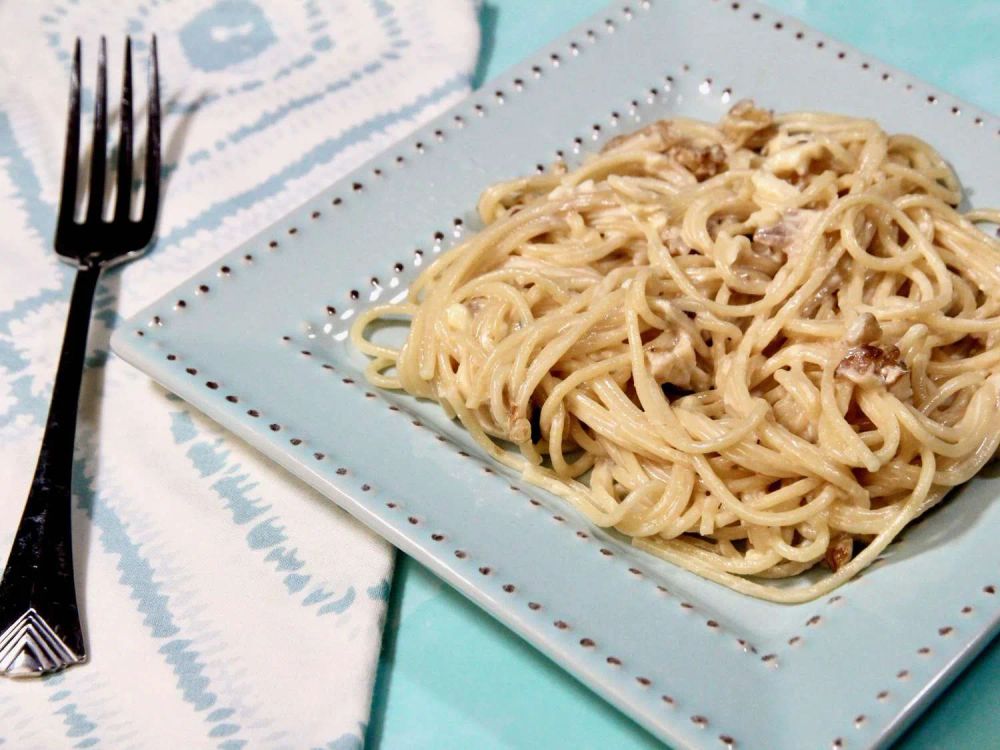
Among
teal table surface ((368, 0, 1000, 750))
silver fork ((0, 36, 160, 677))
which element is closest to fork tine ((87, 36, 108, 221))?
silver fork ((0, 36, 160, 677))

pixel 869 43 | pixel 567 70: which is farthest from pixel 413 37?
pixel 869 43

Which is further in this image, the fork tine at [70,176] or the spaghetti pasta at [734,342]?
the fork tine at [70,176]

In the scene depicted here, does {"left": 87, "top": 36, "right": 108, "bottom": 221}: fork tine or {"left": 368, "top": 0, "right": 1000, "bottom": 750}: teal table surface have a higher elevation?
{"left": 87, "top": 36, "right": 108, "bottom": 221}: fork tine

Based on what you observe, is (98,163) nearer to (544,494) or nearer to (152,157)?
(152,157)

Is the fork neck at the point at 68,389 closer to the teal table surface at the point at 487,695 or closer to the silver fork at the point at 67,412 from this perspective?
the silver fork at the point at 67,412

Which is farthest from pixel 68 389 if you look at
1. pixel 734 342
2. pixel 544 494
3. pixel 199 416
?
pixel 734 342

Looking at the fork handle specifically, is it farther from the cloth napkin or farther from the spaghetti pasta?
the spaghetti pasta

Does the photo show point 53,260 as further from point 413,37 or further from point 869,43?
point 869,43

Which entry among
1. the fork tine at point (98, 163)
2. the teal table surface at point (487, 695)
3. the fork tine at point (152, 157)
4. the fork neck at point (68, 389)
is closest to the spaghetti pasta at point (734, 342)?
the teal table surface at point (487, 695)

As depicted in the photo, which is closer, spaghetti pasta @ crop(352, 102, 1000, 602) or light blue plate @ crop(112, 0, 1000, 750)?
light blue plate @ crop(112, 0, 1000, 750)
